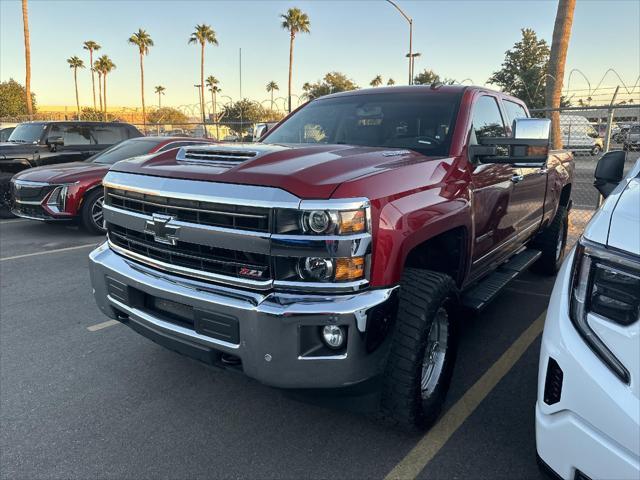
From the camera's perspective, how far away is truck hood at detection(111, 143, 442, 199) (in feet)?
7.23

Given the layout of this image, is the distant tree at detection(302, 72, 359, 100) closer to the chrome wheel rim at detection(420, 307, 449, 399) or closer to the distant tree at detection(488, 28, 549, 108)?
the distant tree at detection(488, 28, 549, 108)

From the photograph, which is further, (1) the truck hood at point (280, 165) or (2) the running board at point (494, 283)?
(2) the running board at point (494, 283)

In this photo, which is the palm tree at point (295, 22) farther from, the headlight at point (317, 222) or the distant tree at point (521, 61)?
the headlight at point (317, 222)

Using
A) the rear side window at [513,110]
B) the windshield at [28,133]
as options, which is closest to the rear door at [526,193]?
the rear side window at [513,110]

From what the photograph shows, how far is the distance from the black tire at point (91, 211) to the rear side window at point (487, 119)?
6363 mm

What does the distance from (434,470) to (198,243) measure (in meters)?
1.61

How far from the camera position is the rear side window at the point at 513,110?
176 inches

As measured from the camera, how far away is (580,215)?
9336 millimetres

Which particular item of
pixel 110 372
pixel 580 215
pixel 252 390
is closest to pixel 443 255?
pixel 252 390

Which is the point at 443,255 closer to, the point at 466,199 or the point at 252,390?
the point at 466,199

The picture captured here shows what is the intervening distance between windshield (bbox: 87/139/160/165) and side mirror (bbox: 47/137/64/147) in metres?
1.74

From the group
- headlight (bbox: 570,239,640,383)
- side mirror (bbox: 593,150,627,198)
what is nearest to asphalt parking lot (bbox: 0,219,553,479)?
headlight (bbox: 570,239,640,383)

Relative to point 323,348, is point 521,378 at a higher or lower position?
lower

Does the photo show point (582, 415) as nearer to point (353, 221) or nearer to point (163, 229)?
point (353, 221)
